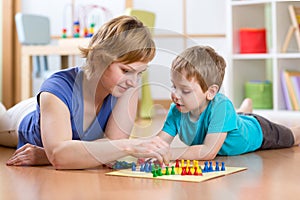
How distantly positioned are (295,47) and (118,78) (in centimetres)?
198

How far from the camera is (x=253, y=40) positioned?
3223 mm

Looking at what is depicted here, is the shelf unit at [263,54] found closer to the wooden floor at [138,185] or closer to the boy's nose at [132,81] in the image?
the wooden floor at [138,185]

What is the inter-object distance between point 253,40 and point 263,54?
12 centimetres

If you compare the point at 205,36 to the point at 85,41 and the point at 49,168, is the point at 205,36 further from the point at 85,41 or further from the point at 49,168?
the point at 49,168

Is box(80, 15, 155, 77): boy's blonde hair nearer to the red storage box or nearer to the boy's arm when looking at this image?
the boy's arm

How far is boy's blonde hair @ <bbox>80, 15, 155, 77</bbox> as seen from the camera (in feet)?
4.43

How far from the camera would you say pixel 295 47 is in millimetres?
3152

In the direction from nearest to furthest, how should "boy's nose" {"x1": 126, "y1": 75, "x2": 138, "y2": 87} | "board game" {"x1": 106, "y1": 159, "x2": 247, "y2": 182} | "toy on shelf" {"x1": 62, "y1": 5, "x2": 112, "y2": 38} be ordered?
"board game" {"x1": 106, "y1": 159, "x2": 247, "y2": 182}, "boy's nose" {"x1": 126, "y1": 75, "x2": 138, "y2": 87}, "toy on shelf" {"x1": 62, "y1": 5, "x2": 112, "y2": 38}

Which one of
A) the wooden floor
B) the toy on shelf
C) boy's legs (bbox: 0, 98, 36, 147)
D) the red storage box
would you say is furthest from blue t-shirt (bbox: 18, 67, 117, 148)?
the toy on shelf

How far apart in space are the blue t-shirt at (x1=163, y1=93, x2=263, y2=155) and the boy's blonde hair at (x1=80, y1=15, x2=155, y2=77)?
0.28 meters

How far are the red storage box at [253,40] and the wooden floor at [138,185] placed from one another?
177 cm

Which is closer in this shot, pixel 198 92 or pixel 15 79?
pixel 198 92

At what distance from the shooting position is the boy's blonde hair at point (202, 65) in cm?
145

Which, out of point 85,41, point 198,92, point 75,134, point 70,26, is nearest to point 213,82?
point 198,92
